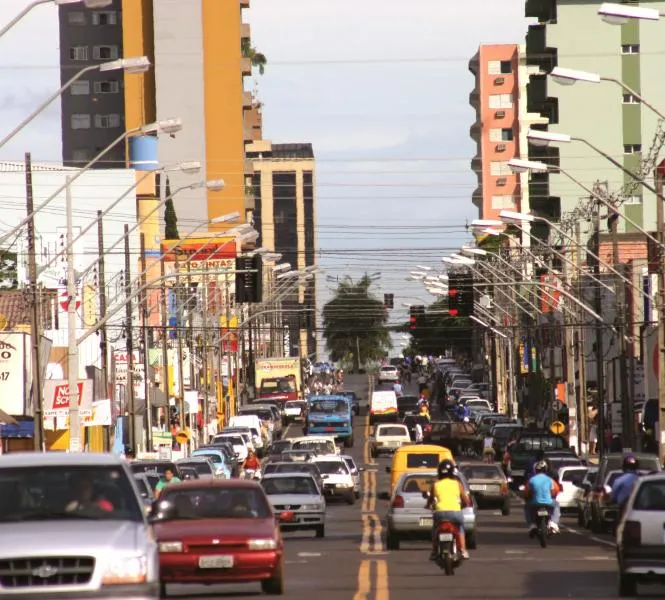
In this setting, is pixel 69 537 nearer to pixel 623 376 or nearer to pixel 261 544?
pixel 261 544

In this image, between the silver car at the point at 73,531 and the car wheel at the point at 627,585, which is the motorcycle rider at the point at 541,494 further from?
the silver car at the point at 73,531


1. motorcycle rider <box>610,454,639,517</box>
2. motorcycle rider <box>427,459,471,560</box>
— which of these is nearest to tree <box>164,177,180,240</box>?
motorcycle rider <box>610,454,639,517</box>

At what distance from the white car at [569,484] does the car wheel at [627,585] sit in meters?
26.5

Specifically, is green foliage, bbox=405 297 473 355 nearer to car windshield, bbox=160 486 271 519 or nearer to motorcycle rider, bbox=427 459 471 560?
motorcycle rider, bbox=427 459 471 560

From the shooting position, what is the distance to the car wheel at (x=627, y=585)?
72.0 ft

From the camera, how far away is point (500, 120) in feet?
627

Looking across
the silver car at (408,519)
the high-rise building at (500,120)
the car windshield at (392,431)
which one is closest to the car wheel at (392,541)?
the silver car at (408,519)

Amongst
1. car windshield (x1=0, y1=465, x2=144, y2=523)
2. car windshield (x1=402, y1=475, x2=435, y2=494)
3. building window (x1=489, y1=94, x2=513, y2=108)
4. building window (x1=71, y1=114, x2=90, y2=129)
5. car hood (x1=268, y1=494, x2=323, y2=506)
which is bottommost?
car hood (x1=268, y1=494, x2=323, y2=506)

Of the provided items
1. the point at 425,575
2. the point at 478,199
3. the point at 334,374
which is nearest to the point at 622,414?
the point at 425,575

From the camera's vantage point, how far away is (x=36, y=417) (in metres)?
43.9

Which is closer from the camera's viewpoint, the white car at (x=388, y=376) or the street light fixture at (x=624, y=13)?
the street light fixture at (x=624, y=13)

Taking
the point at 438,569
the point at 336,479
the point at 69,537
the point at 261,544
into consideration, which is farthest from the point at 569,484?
the point at 69,537

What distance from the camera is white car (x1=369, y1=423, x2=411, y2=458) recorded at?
8244 centimetres

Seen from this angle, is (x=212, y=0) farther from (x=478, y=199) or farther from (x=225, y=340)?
(x=478, y=199)
